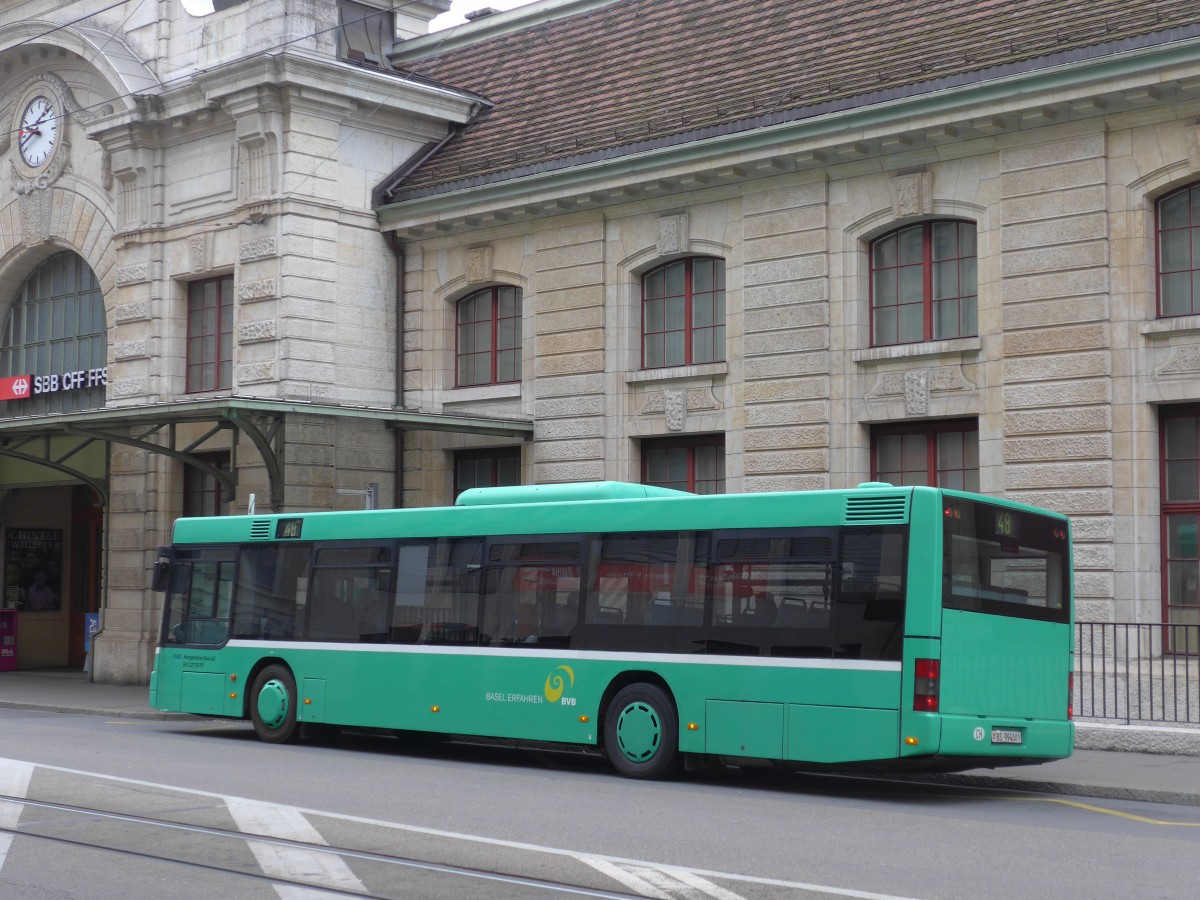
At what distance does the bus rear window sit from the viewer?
13648mm

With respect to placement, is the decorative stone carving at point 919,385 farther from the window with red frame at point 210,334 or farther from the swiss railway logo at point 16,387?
the swiss railway logo at point 16,387

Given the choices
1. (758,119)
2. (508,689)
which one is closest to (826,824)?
(508,689)

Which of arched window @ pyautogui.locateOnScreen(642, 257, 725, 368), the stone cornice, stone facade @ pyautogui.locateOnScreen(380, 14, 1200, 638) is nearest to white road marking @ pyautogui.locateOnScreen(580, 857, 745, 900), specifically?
stone facade @ pyautogui.locateOnScreen(380, 14, 1200, 638)

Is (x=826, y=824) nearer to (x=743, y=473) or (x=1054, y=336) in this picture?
(x=1054, y=336)

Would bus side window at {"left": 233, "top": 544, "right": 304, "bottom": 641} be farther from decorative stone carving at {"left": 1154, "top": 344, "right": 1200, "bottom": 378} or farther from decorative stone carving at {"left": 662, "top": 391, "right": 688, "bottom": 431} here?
decorative stone carving at {"left": 1154, "top": 344, "right": 1200, "bottom": 378}

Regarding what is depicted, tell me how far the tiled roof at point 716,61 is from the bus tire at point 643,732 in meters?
9.48

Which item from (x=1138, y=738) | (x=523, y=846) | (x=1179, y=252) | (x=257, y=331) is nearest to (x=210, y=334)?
(x=257, y=331)

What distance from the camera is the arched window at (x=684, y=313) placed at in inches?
929

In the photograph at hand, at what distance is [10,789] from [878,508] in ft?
25.4

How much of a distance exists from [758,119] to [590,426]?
535 cm

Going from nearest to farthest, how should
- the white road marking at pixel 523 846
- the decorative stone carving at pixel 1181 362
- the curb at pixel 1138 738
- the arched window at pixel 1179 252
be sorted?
the white road marking at pixel 523 846, the curb at pixel 1138 738, the decorative stone carving at pixel 1181 362, the arched window at pixel 1179 252

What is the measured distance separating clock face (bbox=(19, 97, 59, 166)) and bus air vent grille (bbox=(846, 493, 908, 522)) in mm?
21723

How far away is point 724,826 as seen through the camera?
11.7 m

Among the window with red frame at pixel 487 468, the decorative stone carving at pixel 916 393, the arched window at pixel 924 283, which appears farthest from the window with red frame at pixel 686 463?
Result: the decorative stone carving at pixel 916 393
